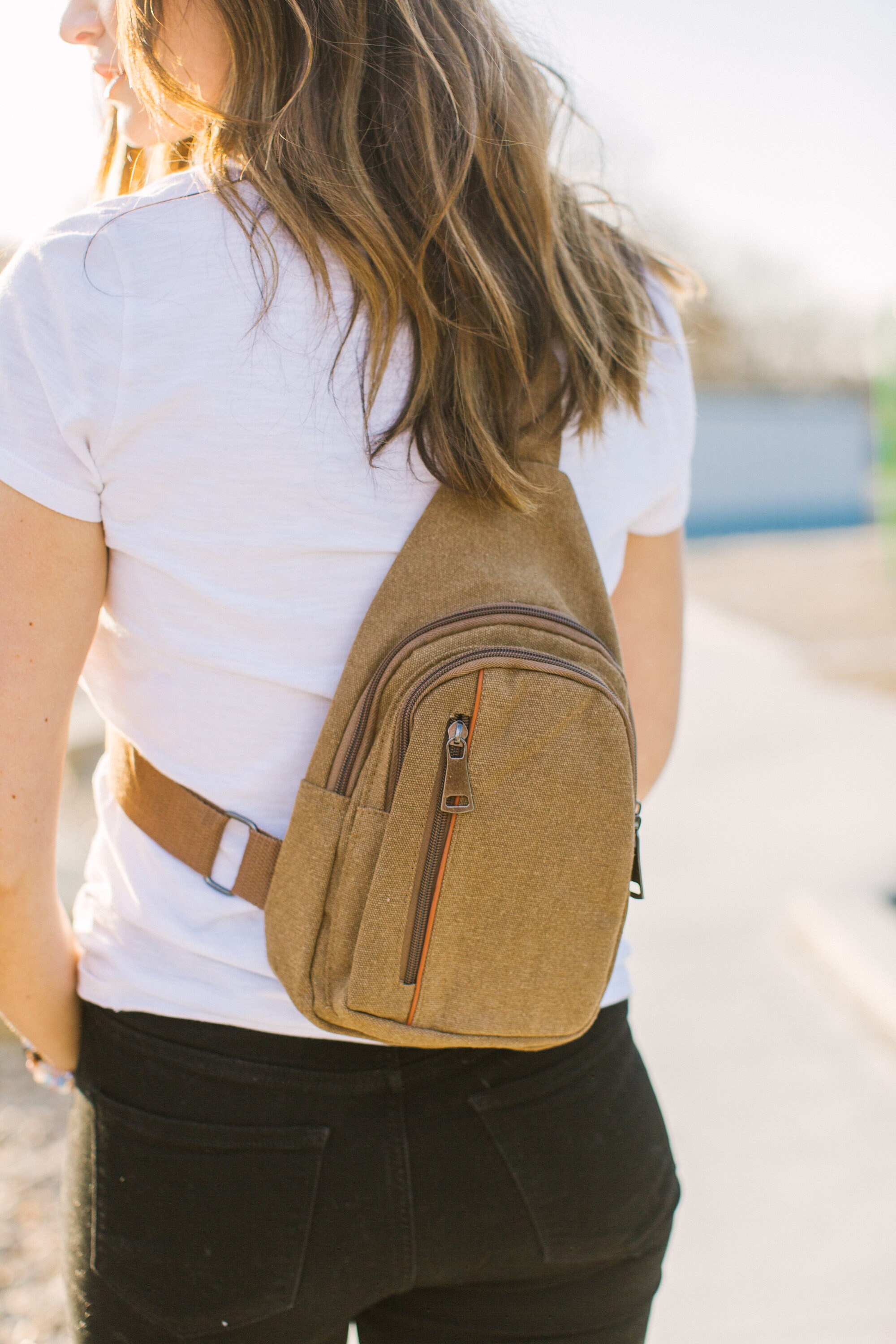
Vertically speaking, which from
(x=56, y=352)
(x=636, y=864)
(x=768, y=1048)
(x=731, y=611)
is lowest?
(x=731, y=611)

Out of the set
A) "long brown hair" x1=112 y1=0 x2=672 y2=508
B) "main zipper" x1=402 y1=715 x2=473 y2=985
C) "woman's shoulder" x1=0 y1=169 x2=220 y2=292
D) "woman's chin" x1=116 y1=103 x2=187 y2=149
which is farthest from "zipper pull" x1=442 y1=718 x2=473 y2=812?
"woman's chin" x1=116 y1=103 x2=187 y2=149

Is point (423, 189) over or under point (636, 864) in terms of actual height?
over

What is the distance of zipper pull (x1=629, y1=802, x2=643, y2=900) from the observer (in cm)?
105

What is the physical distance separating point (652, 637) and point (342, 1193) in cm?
77

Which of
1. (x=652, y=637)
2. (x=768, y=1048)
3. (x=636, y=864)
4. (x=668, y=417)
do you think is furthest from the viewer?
(x=768, y=1048)

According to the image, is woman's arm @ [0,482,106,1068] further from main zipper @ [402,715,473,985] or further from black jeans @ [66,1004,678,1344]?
main zipper @ [402,715,473,985]

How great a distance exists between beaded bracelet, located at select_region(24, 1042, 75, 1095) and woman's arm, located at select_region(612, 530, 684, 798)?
0.79 m

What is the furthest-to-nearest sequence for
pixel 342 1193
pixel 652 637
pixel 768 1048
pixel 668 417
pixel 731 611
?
1. pixel 731 611
2. pixel 768 1048
3. pixel 652 637
4. pixel 668 417
5. pixel 342 1193

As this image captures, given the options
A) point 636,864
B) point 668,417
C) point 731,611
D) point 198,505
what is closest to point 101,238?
point 198,505

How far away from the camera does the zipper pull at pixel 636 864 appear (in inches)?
41.5

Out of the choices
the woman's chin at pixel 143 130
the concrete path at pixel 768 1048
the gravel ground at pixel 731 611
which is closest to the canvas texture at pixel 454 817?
the woman's chin at pixel 143 130

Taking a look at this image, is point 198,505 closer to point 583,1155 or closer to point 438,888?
point 438,888

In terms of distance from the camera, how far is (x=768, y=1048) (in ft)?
10.9

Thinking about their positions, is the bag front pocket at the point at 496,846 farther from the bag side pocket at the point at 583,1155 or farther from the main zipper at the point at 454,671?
the bag side pocket at the point at 583,1155
